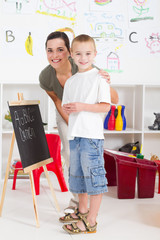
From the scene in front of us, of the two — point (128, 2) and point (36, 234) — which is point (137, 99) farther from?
point (36, 234)

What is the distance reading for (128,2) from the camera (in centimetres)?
393

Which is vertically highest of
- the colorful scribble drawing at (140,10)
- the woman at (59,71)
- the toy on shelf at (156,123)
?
the colorful scribble drawing at (140,10)

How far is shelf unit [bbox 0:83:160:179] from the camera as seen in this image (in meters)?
3.83

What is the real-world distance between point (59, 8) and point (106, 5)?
518 millimetres

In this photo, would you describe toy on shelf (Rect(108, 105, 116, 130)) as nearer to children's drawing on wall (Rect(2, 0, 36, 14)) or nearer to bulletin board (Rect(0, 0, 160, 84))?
bulletin board (Rect(0, 0, 160, 84))

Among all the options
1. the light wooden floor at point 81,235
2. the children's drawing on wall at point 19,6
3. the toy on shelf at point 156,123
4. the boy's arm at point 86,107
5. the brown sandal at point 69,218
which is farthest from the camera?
the toy on shelf at point 156,123

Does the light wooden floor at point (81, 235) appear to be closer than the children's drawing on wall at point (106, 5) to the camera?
Yes

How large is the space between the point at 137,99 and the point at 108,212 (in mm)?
1659

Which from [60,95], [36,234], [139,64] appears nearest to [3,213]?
[36,234]

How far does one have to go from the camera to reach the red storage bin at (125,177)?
9.83ft

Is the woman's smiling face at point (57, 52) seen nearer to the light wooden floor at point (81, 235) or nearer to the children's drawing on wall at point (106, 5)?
the light wooden floor at point (81, 235)

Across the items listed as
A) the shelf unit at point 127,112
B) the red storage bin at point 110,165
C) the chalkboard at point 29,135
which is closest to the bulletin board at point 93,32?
the shelf unit at point 127,112

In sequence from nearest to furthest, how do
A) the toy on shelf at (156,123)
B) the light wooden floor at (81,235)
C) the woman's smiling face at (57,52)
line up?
the light wooden floor at (81,235) < the woman's smiling face at (57,52) < the toy on shelf at (156,123)

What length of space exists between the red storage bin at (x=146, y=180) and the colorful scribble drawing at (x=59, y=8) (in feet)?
5.94
